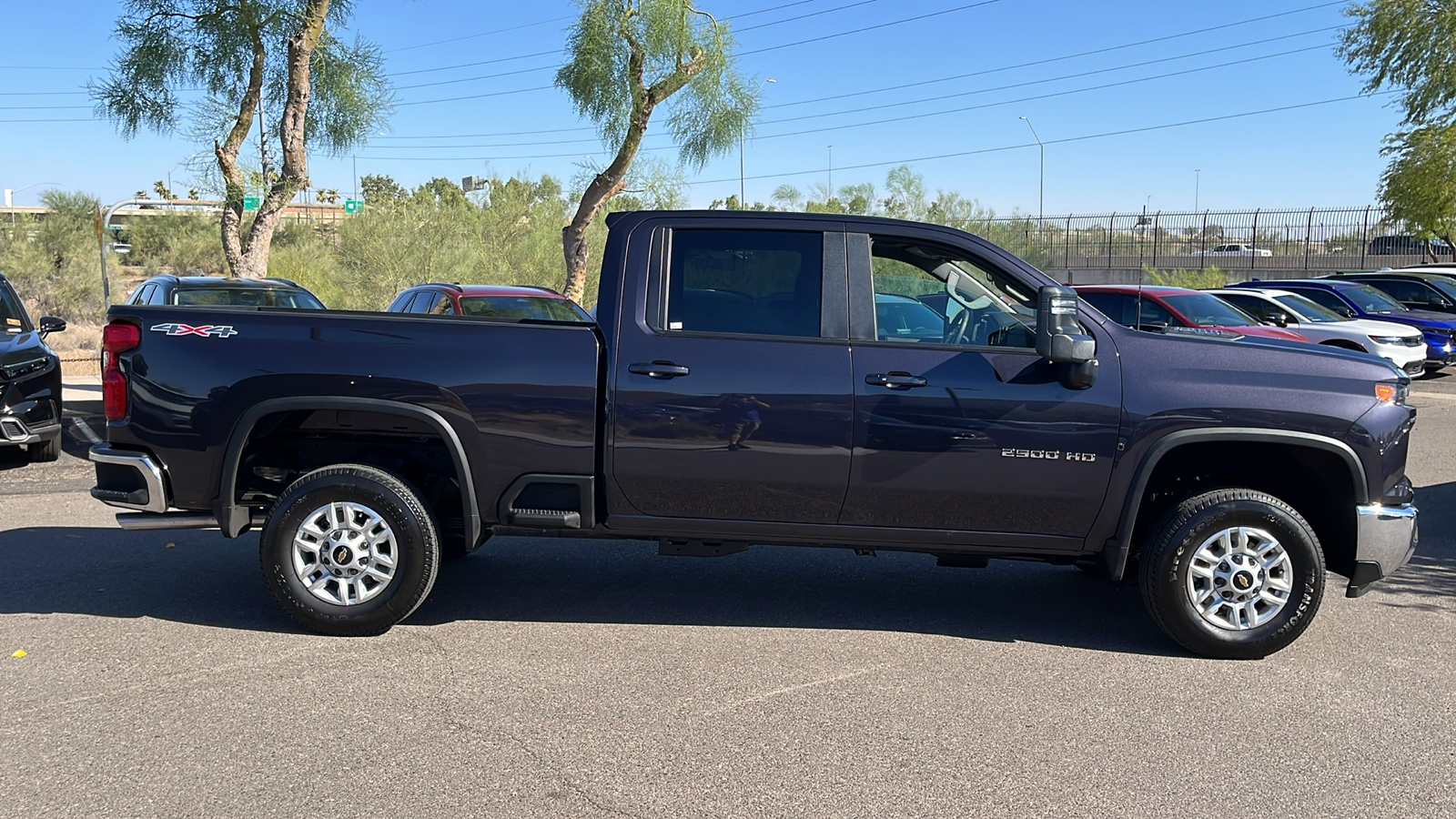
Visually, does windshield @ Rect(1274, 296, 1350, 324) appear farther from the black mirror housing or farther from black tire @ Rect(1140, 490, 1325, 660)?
the black mirror housing

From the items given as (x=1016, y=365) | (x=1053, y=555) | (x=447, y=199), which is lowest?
(x=1053, y=555)

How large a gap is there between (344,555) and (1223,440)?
4110 millimetres

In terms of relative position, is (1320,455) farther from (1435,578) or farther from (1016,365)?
(1435,578)

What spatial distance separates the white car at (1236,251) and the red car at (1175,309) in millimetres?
23243

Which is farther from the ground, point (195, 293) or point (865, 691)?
point (195, 293)

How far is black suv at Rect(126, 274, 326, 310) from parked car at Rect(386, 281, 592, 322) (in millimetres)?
1110

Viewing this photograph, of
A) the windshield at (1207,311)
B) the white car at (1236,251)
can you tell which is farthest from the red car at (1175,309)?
the white car at (1236,251)

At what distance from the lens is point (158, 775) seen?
400 centimetres

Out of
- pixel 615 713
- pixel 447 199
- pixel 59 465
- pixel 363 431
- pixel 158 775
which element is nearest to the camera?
pixel 158 775

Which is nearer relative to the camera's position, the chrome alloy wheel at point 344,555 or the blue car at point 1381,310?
the chrome alloy wheel at point 344,555

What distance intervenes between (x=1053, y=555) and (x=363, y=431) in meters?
3.40

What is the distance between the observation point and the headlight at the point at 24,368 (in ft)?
32.3

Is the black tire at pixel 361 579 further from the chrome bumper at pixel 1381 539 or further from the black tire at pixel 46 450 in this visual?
the black tire at pixel 46 450

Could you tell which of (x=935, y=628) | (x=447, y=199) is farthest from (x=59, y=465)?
(x=447, y=199)
